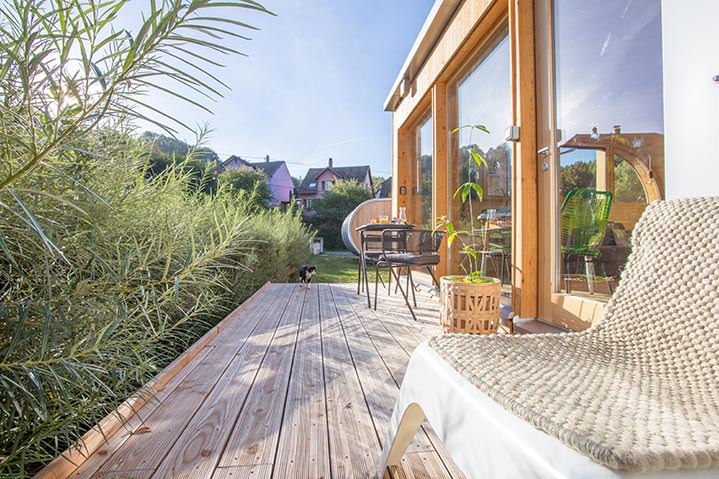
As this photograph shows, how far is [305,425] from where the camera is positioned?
127 cm

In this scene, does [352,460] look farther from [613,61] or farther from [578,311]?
[613,61]

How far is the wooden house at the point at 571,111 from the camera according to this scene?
4.24ft

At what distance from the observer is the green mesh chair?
74.1 inches

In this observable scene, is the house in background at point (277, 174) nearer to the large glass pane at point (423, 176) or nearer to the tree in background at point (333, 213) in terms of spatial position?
the tree in background at point (333, 213)

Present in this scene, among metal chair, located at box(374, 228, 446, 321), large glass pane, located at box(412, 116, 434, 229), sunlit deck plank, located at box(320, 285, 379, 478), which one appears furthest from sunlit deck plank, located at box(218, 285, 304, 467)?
large glass pane, located at box(412, 116, 434, 229)

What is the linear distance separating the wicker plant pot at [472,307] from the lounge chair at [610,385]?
1.22 meters

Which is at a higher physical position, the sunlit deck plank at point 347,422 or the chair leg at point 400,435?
the chair leg at point 400,435

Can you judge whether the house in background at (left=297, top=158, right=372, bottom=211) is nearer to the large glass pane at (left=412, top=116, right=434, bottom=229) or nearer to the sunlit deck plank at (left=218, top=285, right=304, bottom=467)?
the large glass pane at (left=412, top=116, right=434, bottom=229)

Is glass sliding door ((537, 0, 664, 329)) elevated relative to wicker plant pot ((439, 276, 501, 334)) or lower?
elevated

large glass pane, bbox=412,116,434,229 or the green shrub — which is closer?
the green shrub

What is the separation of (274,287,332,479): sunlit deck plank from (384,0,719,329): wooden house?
4.60 feet

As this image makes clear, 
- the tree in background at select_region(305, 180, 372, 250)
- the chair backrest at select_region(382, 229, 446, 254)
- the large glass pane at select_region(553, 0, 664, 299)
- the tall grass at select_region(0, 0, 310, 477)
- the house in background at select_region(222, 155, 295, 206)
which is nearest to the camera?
the tall grass at select_region(0, 0, 310, 477)

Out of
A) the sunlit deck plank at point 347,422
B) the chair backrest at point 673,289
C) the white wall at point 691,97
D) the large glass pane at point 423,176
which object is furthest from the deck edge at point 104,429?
the large glass pane at point 423,176

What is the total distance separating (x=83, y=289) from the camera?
78cm
